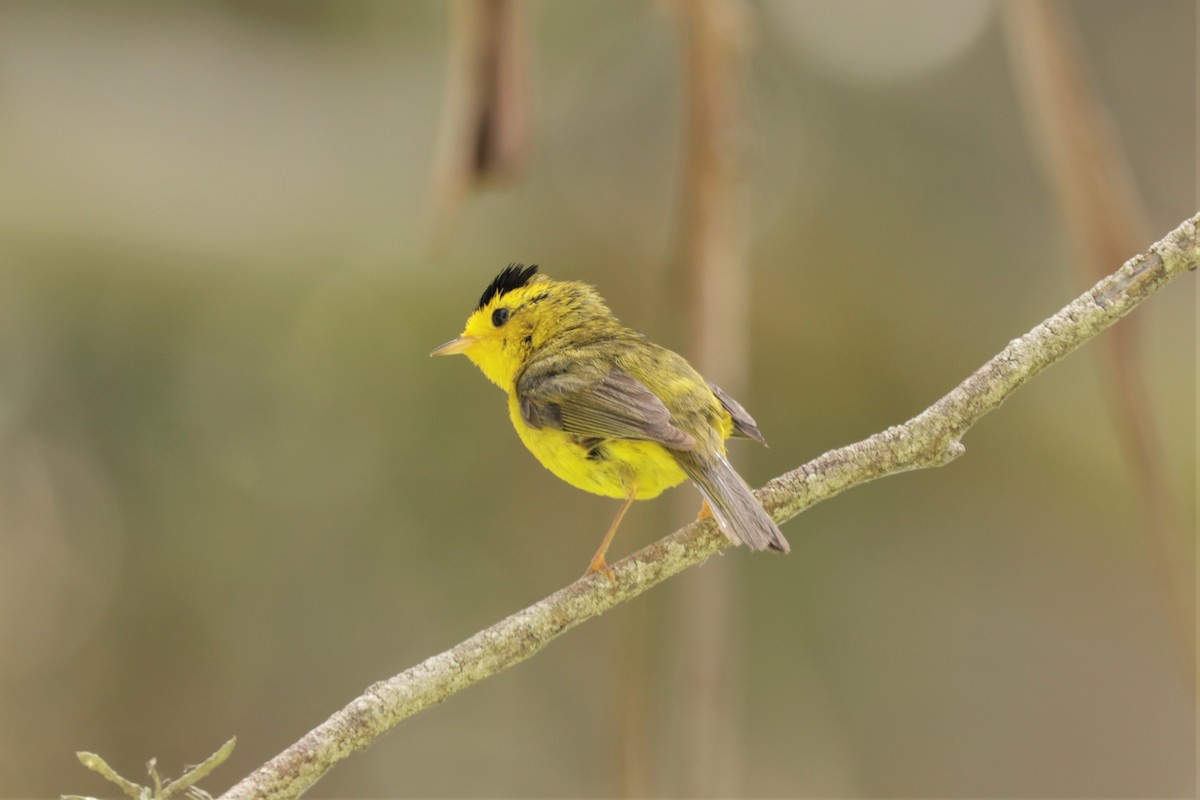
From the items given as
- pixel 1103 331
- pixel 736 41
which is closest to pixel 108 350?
pixel 736 41

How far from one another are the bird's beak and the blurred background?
3.22 metres

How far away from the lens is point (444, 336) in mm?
5957

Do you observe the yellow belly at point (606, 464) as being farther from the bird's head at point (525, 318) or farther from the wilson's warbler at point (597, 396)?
the bird's head at point (525, 318)

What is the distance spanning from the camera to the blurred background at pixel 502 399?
223 inches

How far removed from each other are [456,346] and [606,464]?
0.32 m

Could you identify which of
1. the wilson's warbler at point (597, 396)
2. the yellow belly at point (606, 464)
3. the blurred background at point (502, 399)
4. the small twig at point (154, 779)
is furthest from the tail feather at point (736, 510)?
the blurred background at point (502, 399)

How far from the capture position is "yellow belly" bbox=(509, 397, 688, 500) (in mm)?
1909

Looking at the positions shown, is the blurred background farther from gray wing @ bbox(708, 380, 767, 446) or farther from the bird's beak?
gray wing @ bbox(708, 380, 767, 446)

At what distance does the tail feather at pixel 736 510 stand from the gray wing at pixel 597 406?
6 cm

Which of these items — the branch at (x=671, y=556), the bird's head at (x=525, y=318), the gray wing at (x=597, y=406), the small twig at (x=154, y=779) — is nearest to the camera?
the small twig at (x=154, y=779)

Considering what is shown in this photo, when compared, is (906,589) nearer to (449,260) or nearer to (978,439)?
(978,439)

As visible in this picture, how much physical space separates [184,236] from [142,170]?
1.15 feet

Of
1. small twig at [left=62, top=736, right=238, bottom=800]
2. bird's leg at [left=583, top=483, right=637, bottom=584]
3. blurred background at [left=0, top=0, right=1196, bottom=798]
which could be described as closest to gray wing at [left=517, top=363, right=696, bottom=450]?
bird's leg at [left=583, top=483, right=637, bottom=584]

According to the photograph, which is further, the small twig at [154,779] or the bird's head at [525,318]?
the bird's head at [525,318]
